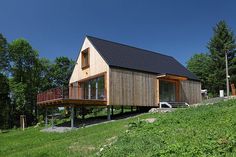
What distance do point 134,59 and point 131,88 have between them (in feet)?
11.2

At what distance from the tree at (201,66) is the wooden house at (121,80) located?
70.4ft

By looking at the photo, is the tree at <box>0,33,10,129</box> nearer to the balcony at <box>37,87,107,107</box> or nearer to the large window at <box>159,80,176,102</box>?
the balcony at <box>37,87,107,107</box>

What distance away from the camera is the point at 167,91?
86.0 feet

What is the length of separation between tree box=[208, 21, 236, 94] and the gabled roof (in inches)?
524

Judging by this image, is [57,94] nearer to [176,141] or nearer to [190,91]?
[190,91]

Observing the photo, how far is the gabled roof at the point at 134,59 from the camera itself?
923 inches

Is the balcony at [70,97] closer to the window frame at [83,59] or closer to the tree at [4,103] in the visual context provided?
the window frame at [83,59]

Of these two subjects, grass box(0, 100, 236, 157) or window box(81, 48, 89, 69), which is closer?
grass box(0, 100, 236, 157)

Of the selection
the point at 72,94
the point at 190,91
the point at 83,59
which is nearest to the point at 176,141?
the point at 72,94

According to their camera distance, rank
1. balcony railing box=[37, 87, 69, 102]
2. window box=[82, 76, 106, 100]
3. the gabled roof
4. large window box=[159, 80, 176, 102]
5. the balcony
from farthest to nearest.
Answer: large window box=[159, 80, 176, 102], the gabled roof, window box=[82, 76, 106, 100], the balcony, balcony railing box=[37, 87, 69, 102]

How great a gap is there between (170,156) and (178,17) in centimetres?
1911

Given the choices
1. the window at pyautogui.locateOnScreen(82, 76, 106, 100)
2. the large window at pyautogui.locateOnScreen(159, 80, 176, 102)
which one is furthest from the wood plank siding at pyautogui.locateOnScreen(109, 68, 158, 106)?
the window at pyautogui.locateOnScreen(82, 76, 106, 100)

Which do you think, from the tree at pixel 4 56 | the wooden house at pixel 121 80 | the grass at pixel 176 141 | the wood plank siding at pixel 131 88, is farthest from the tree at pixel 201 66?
the grass at pixel 176 141

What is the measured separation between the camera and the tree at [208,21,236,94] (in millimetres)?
42094
